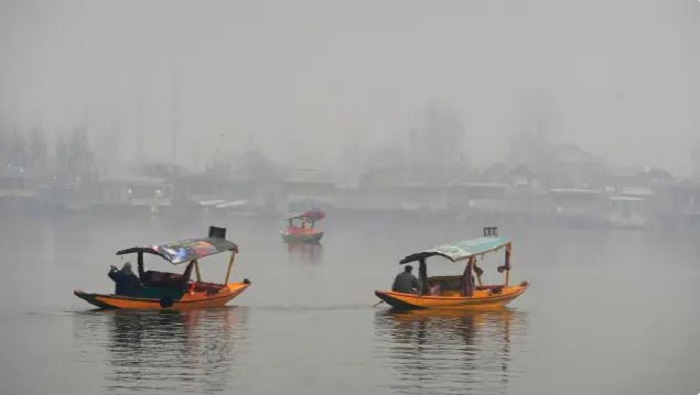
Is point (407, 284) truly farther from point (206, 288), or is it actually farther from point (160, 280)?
point (160, 280)

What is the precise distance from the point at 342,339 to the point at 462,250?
585 centimetres

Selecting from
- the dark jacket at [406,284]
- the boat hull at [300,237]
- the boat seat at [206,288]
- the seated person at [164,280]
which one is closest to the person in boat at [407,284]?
the dark jacket at [406,284]

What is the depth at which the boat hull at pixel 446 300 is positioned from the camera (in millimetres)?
33594

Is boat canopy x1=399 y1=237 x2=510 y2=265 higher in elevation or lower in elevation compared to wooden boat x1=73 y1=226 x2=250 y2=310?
higher

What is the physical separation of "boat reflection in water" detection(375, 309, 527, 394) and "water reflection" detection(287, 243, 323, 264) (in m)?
27.9

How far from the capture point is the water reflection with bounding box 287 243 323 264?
212 ft

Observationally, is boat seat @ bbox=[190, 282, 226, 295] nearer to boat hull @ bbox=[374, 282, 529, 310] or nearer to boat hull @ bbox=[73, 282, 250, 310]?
boat hull @ bbox=[73, 282, 250, 310]

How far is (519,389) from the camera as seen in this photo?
25156mm

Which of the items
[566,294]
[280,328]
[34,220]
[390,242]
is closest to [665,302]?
[566,294]

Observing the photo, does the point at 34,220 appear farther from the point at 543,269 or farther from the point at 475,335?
the point at 475,335

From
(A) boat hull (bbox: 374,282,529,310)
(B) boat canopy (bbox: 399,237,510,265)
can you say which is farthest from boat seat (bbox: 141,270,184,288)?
(B) boat canopy (bbox: 399,237,510,265)

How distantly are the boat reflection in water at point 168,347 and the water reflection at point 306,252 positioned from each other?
28.1m

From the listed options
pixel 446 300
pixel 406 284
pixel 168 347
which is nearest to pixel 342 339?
pixel 406 284

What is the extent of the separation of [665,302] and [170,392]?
87.0 feet
